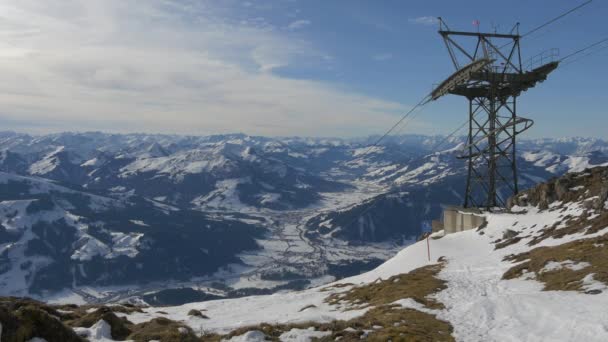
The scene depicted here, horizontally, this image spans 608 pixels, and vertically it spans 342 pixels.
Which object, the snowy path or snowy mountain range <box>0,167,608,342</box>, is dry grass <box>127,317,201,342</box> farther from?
the snowy path

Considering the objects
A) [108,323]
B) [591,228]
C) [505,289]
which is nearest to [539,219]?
[591,228]

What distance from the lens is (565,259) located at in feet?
102

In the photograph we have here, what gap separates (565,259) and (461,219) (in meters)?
32.2

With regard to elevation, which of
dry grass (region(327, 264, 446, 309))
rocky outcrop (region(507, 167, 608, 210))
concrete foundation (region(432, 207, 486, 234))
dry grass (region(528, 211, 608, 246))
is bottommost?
dry grass (region(327, 264, 446, 309))

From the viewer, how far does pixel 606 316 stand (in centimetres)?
1883

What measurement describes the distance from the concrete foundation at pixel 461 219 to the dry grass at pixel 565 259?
19530mm

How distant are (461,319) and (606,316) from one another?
22.1 ft

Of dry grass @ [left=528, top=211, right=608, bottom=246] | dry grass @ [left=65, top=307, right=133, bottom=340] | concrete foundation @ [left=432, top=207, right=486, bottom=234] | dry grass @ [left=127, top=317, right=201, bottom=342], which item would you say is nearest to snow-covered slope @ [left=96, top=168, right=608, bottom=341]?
dry grass @ [left=528, top=211, right=608, bottom=246]

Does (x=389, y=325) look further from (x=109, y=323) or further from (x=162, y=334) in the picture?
(x=109, y=323)

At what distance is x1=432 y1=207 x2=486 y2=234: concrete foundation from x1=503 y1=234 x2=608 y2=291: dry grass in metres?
19.5

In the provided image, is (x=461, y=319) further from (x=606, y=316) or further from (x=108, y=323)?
(x=108, y=323)

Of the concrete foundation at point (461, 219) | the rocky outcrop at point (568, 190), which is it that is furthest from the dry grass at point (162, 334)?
the concrete foundation at point (461, 219)

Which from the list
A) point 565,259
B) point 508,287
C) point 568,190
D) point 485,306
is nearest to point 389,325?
point 485,306

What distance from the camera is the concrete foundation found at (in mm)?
59056
